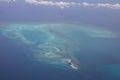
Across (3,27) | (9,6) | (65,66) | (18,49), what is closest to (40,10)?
(9,6)

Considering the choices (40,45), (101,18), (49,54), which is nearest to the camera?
(49,54)

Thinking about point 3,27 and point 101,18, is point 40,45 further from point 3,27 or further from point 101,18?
point 101,18

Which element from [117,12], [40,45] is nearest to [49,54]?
[40,45]

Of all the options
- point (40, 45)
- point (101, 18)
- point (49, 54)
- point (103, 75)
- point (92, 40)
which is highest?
point (101, 18)

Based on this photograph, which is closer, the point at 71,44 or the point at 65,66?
the point at 65,66

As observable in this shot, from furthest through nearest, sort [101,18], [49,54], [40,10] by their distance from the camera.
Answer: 1. [40,10]
2. [101,18]
3. [49,54]

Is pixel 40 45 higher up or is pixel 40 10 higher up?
pixel 40 10
